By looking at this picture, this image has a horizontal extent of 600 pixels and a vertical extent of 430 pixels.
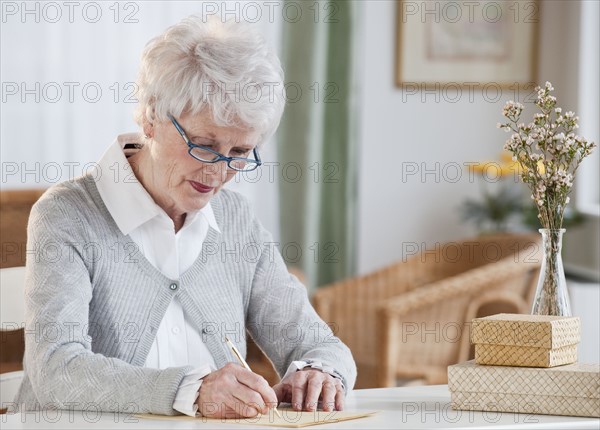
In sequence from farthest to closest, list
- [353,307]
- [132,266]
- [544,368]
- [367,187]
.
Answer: [367,187]
[353,307]
[132,266]
[544,368]

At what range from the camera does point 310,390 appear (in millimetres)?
1753

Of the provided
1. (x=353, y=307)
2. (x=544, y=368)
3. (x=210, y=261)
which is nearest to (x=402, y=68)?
(x=353, y=307)

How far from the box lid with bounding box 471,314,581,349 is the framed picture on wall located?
3233 millimetres

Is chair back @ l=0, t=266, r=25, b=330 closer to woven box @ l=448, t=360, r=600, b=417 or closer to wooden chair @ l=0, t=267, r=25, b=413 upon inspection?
wooden chair @ l=0, t=267, r=25, b=413

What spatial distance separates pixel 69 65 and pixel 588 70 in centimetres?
228

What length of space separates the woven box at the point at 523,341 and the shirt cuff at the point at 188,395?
0.47m

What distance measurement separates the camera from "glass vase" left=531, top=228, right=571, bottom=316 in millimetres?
1775

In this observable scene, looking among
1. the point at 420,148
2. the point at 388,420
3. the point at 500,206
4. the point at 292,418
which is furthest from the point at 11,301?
the point at 420,148

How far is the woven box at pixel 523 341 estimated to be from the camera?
5.44ft

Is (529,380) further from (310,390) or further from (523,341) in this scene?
(310,390)

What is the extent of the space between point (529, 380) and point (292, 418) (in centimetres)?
39

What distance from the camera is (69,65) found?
165 inches

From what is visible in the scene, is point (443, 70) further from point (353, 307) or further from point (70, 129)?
point (70, 129)

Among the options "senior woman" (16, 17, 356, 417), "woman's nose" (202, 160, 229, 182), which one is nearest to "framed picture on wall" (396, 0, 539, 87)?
"senior woman" (16, 17, 356, 417)
